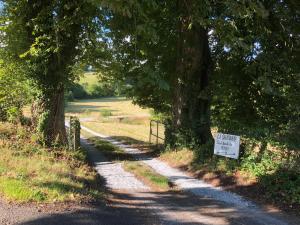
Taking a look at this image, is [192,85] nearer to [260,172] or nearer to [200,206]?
[260,172]

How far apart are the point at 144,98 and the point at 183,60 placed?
808 centimetres

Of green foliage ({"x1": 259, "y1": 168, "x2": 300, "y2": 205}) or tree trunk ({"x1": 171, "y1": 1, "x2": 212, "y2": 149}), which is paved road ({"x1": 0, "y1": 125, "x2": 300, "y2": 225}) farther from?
tree trunk ({"x1": 171, "y1": 1, "x2": 212, "y2": 149})

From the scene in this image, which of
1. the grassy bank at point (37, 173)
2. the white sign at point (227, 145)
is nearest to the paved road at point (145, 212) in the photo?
the grassy bank at point (37, 173)

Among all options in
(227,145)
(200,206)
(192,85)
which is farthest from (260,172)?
(192,85)

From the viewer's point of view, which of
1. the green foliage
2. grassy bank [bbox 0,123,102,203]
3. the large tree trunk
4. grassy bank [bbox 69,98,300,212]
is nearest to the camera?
grassy bank [bbox 0,123,102,203]

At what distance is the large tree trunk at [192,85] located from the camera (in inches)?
805

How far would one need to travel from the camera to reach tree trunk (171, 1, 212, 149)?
67.1ft

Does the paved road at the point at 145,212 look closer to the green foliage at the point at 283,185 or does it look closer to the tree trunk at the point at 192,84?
the green foliage at the point at 283,185

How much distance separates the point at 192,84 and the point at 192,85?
0.05 m

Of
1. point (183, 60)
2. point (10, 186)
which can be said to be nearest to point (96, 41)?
point (183, 60)

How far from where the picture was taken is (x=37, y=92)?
17.1 metres

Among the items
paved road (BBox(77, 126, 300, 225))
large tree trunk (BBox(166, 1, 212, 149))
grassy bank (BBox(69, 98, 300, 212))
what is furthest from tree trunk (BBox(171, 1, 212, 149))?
paved road (BBox(77, 126, 300, 225))

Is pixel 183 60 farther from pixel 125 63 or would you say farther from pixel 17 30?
pixel 17 30

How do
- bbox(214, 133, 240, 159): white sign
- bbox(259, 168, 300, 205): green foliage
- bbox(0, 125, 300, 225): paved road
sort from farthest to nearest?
bbox(214, 133, 240, 159): white sign
bbox(259, 168, 300, 205): green foliage
bbox(0, 125, 300, 225): paved road
